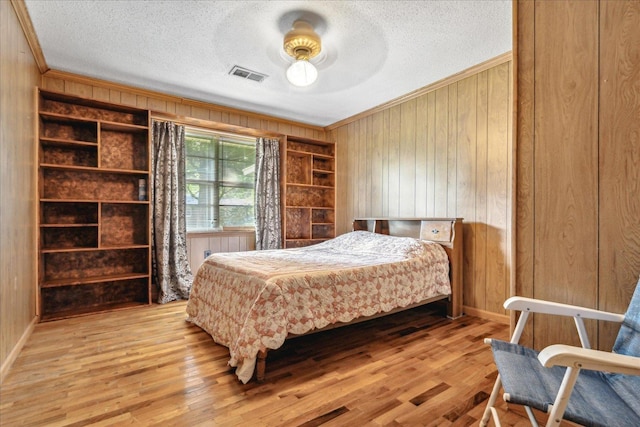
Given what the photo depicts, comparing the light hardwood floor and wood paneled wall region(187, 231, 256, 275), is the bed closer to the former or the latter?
the light hardwood floor

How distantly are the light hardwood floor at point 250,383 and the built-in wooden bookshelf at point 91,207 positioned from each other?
0.69 metres

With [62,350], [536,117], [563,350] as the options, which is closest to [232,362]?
[62,350]

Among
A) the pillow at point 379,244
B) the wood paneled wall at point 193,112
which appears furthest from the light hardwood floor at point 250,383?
the wood paneled wall at point 193,112

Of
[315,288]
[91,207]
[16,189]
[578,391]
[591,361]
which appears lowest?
[578,391]

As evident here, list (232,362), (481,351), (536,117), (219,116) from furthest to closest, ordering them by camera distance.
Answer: (219,116), (481,351), (232,362), (536,117)

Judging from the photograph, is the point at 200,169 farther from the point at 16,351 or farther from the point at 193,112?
the point at 16,351

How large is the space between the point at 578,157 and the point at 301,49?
2.06 m

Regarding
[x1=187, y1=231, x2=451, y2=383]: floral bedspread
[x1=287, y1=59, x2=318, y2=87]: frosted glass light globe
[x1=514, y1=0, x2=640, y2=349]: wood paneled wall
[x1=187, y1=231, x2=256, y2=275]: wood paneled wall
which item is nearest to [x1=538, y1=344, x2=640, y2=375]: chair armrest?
[x1=514, y1=0, x2=640, y2=349]: wood paneled wall

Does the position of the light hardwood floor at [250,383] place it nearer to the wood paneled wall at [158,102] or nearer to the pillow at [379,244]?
the pillow at [379,244]

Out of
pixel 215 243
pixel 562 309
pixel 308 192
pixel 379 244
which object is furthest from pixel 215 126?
pixel 562 309

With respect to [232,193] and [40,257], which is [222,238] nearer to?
[232,193]

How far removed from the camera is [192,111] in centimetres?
402

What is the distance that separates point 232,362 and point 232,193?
9.58 feet

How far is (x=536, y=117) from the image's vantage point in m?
1.60
